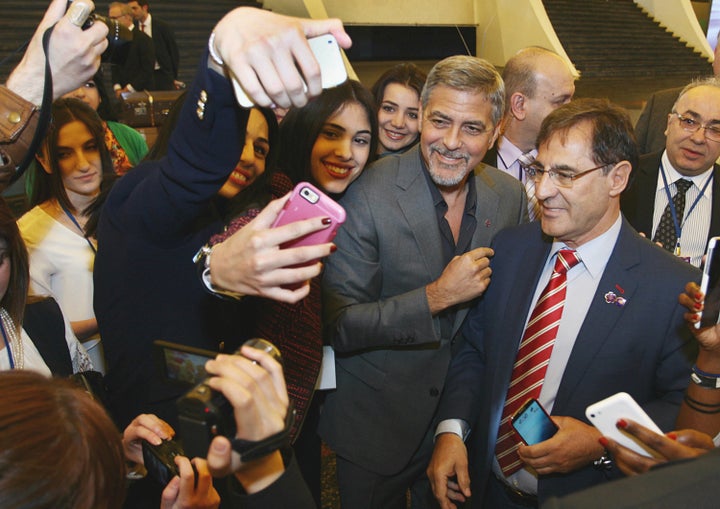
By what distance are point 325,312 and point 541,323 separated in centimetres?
77

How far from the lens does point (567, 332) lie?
1965 mm

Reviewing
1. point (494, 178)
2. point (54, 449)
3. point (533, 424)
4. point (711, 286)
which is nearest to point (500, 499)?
point (533, 424)

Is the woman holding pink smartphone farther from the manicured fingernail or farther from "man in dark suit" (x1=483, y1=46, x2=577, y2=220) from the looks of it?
the manicured fingernail

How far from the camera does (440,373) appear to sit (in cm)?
228

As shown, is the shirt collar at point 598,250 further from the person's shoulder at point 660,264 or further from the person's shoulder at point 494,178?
the person's shoulder at point 494,178

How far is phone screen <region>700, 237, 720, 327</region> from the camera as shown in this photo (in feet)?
5.00

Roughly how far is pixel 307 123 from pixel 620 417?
5.38 ft

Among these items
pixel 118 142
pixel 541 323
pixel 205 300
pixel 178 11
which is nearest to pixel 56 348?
pixel 205 300

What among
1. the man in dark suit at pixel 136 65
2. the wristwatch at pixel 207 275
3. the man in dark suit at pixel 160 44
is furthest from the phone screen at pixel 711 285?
the man in dark suit at pixel 160 44

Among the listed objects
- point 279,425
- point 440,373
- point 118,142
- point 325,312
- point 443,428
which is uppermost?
point 279,425

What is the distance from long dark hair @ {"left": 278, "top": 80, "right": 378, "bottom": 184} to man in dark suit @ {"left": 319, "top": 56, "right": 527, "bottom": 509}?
26 cm

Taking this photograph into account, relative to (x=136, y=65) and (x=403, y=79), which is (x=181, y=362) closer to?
(x=403, y=79)

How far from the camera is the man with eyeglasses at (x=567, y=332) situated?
1835 mm

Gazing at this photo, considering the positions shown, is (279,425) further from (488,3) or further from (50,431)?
(488,3)
